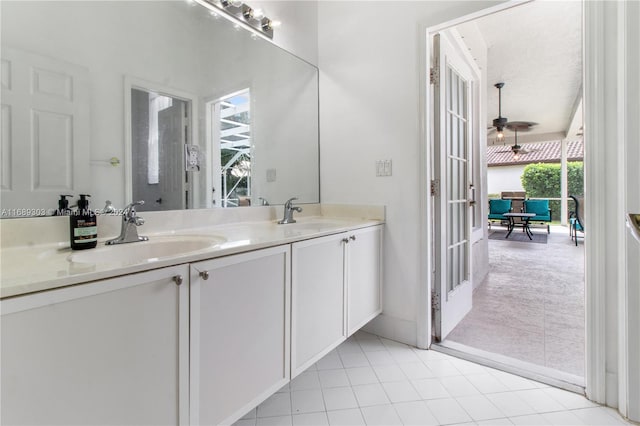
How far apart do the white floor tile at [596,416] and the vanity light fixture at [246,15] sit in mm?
2620

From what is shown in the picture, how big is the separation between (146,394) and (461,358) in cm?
164

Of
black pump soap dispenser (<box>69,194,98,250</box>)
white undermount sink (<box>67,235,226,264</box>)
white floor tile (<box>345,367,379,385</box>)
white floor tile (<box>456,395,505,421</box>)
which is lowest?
white floor tile (<box>456,395,505,421</box>)

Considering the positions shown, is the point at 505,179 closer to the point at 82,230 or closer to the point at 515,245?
the point at 515,245

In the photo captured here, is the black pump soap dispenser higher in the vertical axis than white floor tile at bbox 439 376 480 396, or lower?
higher

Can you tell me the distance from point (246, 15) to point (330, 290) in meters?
1.71

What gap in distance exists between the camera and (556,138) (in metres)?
7.56

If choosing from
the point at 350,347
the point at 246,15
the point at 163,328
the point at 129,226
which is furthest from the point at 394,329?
the point at 246,15

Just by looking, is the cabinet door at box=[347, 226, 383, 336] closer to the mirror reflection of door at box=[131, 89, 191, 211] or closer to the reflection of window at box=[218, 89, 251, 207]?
the reflection of window at box=[218, 89, 251, 207]

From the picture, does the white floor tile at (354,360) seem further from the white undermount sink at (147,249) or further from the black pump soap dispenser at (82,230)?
the black pump soap dispenser at (82,230)

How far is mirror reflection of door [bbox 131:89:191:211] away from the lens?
52.4 inches

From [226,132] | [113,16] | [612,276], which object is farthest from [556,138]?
[113,16]

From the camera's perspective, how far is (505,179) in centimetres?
988

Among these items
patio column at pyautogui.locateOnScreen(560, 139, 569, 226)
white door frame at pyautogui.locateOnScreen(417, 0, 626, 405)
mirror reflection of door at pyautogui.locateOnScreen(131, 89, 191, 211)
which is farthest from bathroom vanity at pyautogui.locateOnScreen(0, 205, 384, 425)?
patio column at pyautogui.locateOnScreen(560, 139, 569, 226)

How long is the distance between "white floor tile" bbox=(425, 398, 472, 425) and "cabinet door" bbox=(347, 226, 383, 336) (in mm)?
508
